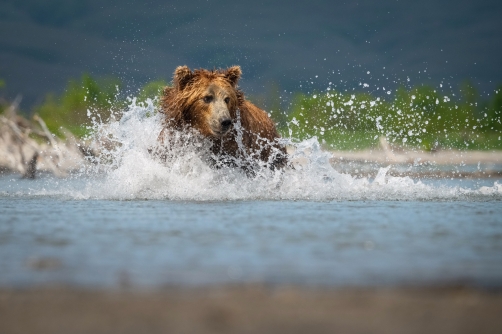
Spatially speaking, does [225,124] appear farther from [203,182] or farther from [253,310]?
[253,310]

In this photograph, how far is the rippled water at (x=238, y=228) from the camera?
4.22 meters

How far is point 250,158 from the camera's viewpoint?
10.6m

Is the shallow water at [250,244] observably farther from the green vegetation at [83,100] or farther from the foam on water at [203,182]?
the green vegetation at [83,100]

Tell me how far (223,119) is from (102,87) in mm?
110524

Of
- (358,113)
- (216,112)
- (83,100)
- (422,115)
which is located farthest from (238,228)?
(422,115)

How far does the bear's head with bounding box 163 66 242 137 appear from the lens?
32.6 ft

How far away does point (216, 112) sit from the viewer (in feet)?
32.4

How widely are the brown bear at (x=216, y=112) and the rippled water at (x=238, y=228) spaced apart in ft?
0.87

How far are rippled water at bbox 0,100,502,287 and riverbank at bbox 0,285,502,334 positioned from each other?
0.27 metres

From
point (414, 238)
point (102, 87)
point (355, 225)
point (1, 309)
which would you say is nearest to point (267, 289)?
point (1, 309)

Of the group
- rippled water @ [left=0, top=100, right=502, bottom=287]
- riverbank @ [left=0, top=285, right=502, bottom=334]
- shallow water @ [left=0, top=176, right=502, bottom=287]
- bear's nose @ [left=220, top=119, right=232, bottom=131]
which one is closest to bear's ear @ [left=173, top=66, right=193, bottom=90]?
rippled water @ [left=0, top=100, right=502, bottom=287]

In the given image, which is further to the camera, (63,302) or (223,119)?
(223,119)

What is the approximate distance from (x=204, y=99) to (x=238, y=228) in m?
4.13

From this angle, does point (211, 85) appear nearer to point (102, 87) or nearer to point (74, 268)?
point (74, 268)
